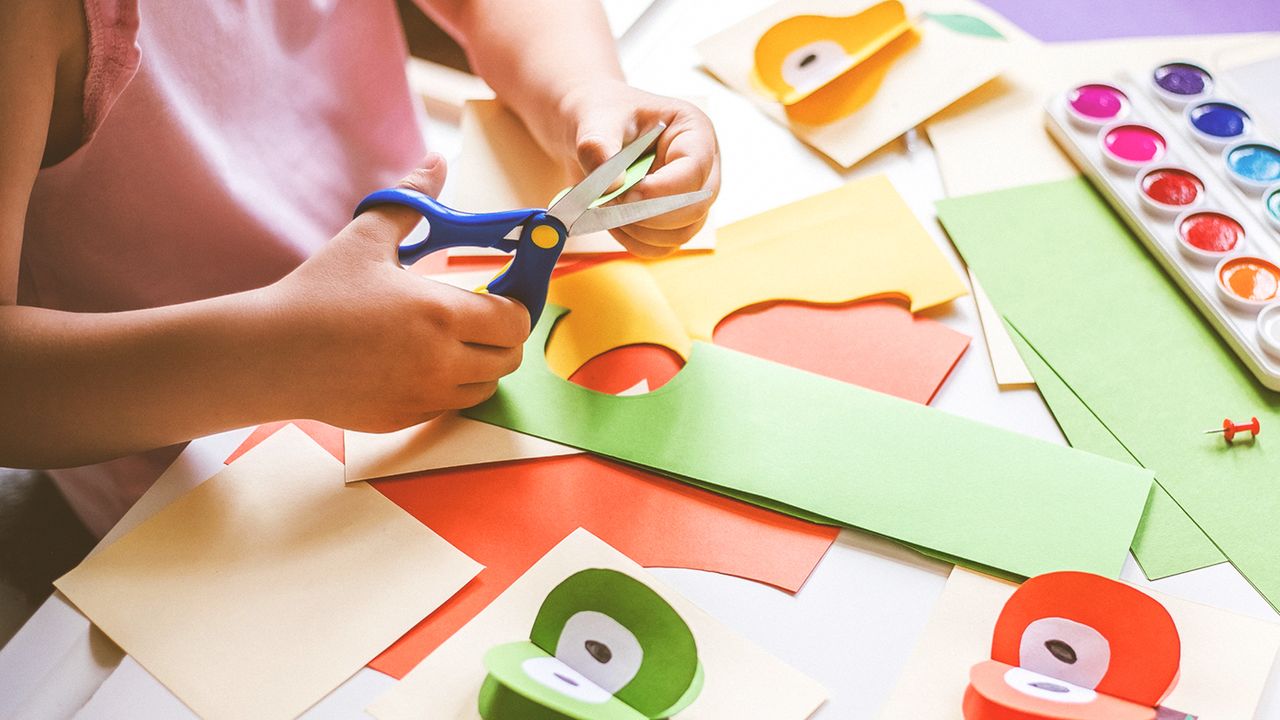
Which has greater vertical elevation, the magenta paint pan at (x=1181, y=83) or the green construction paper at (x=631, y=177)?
the green construction paper at (x=631, y=177)

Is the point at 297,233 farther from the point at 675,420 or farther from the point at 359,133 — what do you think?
the point at 675,420

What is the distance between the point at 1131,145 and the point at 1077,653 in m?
0.41

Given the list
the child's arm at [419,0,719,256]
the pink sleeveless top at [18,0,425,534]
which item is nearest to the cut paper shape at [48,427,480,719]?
the pink sleeveless top at [18,0,425,534]

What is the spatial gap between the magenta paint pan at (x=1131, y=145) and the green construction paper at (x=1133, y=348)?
28 mm

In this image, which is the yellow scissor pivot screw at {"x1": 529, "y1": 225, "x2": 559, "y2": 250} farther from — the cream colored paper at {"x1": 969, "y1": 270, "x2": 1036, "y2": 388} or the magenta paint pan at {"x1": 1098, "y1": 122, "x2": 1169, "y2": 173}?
the magenta paint pan at {"x1": 1098, "y1": 122, "x2": 1169, "y2": 173}

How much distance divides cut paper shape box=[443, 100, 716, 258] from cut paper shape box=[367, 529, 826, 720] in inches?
10.2

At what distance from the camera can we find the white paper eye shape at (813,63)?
2.52ft

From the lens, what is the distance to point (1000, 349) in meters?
0.60

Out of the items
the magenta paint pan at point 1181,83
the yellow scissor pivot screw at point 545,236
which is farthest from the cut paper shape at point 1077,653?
the magenta paint pan at point 1181,83

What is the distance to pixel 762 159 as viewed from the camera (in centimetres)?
74

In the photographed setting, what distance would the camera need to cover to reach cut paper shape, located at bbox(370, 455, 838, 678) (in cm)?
51

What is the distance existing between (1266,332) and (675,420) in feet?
1.15

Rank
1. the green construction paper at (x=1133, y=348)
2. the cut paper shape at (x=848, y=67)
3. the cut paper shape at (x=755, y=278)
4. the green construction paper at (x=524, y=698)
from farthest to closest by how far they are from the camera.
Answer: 1. the cut paper shape at (x=848, y=67)
2. the cut paper shape at (x=755, y=278)
3. the green construction paper at (x=1133, y=348)
4. the green construction paper at (x=524, y=698)

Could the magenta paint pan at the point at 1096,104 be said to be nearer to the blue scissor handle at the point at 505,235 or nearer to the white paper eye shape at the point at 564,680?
the blue scissor handle at the point at 505,235
